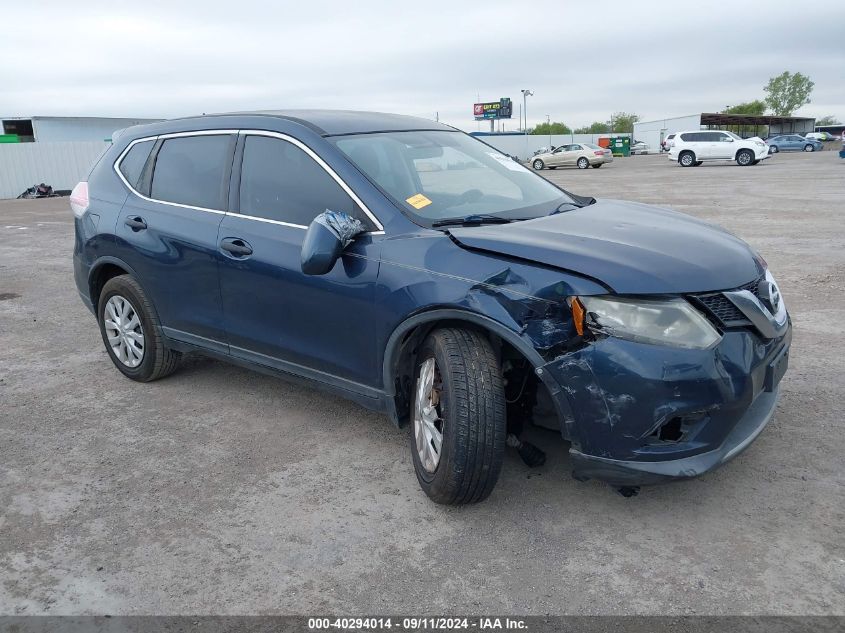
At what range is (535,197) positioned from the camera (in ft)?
13.2

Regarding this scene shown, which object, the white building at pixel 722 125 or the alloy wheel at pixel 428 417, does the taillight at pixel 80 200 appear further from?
the white building at pixel 722 125

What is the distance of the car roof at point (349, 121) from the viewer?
388cm

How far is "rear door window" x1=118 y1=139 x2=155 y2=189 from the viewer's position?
15.6 feet

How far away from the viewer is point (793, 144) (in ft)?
179

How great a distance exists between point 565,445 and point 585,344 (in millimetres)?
1169

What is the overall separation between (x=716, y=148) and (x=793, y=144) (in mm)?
25494

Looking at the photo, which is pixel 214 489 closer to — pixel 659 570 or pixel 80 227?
pixel 659 570

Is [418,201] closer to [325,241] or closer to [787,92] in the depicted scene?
[325,241]

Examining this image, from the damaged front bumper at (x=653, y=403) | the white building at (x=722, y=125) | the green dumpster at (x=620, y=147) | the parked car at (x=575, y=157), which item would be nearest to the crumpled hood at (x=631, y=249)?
the damaged front bumper at (x=653, y=403)

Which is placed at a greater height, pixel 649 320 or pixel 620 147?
pixel 620 147

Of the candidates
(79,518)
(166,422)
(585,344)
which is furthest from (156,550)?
(585,344)

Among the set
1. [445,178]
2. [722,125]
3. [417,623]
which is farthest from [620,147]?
[417,623]

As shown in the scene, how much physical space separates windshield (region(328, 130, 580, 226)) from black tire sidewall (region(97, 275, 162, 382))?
186 cm

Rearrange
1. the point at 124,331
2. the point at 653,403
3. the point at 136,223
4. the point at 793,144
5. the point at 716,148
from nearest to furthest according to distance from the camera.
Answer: the point at 653,403 → the point at 136,223 → the point at 124,331 → the point at 716,148 → the point at 793,144
